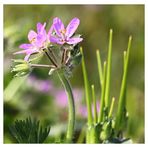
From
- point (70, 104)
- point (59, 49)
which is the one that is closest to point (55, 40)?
point (59, 49)

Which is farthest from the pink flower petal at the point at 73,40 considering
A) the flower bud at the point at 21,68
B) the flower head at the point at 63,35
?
the flower bud at the point at 21,68

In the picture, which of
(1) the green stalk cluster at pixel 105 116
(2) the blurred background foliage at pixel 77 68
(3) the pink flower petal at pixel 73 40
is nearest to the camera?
(3) the pink flower petal at pixel 73 40

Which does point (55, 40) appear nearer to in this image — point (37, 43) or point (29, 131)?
point (37, 43)

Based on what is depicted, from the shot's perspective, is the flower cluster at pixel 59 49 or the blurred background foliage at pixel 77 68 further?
the blurred background foliage at pixel 77 68

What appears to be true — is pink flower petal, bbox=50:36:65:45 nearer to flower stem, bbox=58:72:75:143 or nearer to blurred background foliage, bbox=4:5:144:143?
flower stem, bbox=58:72:75:143

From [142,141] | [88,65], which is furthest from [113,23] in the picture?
[142,141]

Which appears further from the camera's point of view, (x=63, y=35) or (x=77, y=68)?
(x=77, y=68)

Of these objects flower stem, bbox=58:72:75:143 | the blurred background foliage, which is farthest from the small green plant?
the blurred background foliage

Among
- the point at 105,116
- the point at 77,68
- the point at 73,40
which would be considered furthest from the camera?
the point at 77,68

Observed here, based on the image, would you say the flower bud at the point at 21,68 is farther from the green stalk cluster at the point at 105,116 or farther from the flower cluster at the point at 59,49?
the green stalk cluster at the point at 105,116
